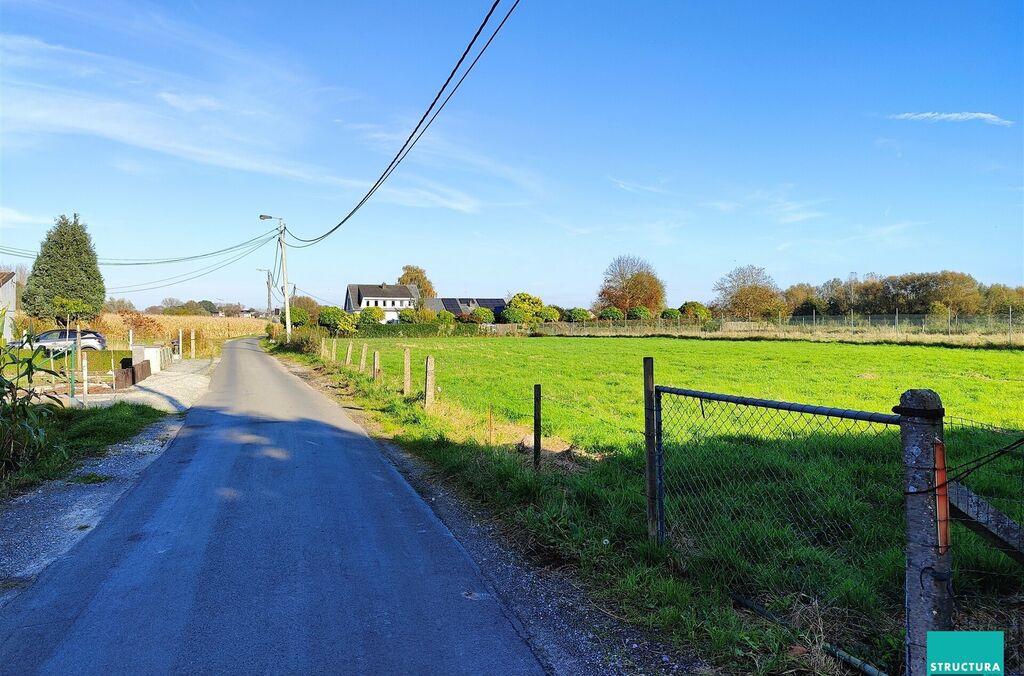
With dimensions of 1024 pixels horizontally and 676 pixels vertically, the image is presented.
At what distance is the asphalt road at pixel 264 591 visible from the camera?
11.0ft

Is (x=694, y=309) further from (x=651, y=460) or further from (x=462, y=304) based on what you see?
(x=651, y=460)

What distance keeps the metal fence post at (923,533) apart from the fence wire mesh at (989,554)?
0.13m

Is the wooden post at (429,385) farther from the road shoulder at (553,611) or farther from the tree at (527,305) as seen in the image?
the tree at (527,305)

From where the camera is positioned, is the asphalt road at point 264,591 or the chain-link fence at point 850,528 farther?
the asphalt road at point 264,591

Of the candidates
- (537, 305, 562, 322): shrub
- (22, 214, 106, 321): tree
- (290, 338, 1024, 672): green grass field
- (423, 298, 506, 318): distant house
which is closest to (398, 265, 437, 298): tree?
(423, 298, 506, 318): distant house

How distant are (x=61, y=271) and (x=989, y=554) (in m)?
46.2

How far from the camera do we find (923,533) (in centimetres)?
260

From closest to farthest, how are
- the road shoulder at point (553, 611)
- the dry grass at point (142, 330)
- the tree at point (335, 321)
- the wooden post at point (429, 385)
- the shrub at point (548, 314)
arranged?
the road shoulder at point (553, 611), the wooden post at point (429, 385), the dry grass at point (142, 330), the tree at point (335, 321), the shrub at point (548, 314)

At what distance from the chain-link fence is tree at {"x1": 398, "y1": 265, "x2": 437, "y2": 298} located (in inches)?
4173

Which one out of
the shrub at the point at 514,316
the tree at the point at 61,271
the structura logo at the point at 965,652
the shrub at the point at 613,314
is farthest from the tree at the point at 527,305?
the structura logo at the point at 965,652

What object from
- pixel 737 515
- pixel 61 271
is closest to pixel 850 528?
pixel 737 515

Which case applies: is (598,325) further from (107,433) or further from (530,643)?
(530,643)

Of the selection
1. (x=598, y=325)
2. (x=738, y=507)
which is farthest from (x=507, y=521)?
(x=598, y=325)

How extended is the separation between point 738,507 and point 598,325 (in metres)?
62.4
